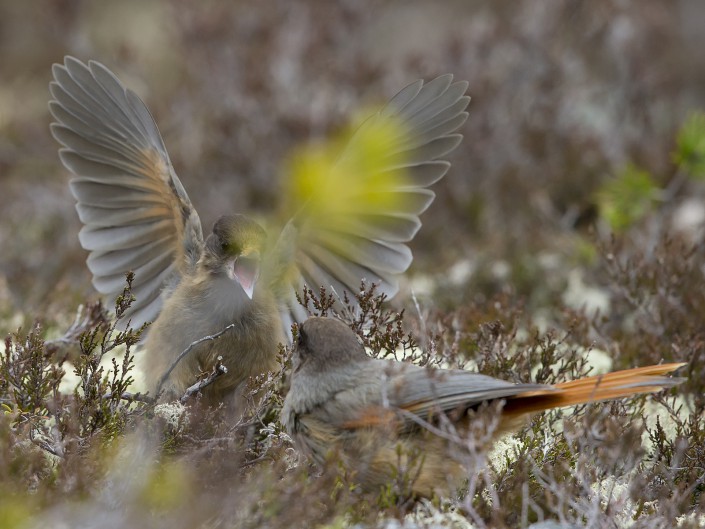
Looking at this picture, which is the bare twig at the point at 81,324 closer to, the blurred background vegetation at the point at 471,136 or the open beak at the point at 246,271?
the open beak at the point at 246,271

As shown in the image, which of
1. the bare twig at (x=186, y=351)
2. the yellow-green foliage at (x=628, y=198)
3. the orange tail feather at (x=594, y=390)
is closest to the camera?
the orange tail feather at (x=594, y=390)

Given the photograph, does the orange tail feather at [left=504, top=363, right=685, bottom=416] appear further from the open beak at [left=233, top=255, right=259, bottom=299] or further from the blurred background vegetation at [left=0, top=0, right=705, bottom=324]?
the blurred background vegetation at [left=0, top=0, right=705, bottom=324]

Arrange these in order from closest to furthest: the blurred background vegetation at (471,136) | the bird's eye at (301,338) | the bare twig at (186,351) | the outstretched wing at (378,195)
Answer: the bird's eye at (301,338), the bare twig at (186,351), the outstretched wing at (378,195), the blurred background vegetation at (471,136)

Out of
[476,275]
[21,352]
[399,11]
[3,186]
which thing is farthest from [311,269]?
[399,11]

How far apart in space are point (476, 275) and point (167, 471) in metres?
4.51

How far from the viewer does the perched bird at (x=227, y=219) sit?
4824 millimetres

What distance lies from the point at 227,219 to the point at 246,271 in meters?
0.26

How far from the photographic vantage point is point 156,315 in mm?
5336

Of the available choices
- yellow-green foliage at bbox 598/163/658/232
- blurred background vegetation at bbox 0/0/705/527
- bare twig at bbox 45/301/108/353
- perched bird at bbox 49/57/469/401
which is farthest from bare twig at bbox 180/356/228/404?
yellow-green foliage at bbox 598/163/658/232

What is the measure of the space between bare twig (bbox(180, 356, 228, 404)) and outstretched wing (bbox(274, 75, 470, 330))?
82cm

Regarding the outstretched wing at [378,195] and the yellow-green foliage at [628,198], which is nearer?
the outstretched wing at [378,195]

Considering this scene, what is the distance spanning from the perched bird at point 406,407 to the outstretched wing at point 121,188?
54.4 inches

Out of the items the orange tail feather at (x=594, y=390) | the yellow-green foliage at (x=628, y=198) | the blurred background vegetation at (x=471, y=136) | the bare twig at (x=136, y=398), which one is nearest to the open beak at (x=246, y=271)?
the bare twig at (x=136, y=398)

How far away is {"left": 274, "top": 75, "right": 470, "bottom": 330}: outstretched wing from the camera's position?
16.6 ft
